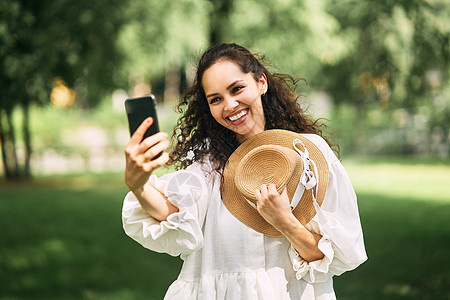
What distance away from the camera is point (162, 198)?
75.0 inches

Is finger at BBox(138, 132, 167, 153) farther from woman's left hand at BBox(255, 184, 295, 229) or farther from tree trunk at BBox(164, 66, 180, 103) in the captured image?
tree trunk at BBox(164, 66, 180, 103)

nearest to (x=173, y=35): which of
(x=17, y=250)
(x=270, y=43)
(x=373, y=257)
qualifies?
(x=270, y=43)

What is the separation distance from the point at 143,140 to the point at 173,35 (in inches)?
402

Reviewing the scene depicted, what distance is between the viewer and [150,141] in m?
1.62

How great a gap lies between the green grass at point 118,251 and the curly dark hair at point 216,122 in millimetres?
3718

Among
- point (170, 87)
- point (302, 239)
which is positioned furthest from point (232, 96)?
point (170, 87)

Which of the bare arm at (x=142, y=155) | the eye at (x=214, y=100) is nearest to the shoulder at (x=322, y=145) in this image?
the eye at (x=214, y=100)

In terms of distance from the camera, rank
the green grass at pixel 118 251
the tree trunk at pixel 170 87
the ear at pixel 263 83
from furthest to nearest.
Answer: the tree trunk at pixel 170 87 < the green grass at pixel 118 251 < the ear at pixel 263 83

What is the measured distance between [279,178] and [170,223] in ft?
1.29

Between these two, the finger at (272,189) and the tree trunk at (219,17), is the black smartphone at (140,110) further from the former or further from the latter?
the tree trunk at (219,17)

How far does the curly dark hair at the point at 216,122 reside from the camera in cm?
213

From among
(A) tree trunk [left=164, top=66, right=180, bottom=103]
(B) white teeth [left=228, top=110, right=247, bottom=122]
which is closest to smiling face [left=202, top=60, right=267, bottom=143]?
(B) white teeth [left=228, top=110, right=247, bottom=122]

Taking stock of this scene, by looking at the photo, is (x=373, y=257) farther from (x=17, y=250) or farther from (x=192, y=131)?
(x=192, y=131)

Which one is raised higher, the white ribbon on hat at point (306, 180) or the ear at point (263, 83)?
the ear at point (263, 83)
